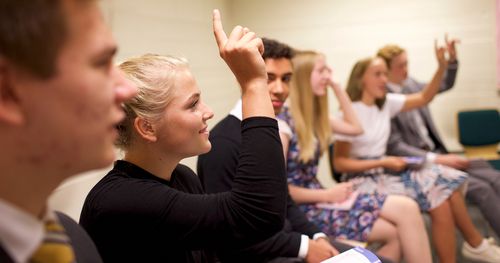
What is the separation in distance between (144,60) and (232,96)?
3096mm

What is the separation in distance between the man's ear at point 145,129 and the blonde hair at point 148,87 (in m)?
0.01

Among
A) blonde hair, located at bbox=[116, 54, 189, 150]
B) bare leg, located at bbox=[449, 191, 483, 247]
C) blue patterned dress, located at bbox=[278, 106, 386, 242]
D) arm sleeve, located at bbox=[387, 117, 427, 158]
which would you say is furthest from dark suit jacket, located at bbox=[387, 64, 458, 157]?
blonde hair, located at bbox=[116, 54, 189, 150]

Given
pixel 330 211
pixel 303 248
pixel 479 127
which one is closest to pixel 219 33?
pixel 303 248

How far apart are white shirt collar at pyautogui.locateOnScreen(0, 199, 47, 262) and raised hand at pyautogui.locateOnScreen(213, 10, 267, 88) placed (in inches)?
19.7

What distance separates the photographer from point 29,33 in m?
0.44

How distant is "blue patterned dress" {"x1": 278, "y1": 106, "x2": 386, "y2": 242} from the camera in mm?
2117

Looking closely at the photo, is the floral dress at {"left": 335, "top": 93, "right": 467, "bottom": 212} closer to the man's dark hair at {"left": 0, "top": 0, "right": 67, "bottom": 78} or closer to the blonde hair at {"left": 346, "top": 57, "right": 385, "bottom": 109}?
the blonde hair at {"left": 346, "top": 57, "right": 385, "bottom": 109}

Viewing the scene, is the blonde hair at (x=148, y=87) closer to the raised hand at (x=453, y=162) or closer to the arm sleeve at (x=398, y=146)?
the raised hand at (x=453, y=162)

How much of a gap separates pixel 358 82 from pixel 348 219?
1.04 m

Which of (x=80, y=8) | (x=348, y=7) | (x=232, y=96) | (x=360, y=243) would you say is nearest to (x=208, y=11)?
(x=232, y=96)

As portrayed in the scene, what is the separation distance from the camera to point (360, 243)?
80.7 inches

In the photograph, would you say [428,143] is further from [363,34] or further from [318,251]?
[318,251]

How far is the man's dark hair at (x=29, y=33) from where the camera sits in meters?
0.44

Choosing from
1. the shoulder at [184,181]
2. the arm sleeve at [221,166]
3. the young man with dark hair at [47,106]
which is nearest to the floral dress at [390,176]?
the arm sleeve at [221,166]
